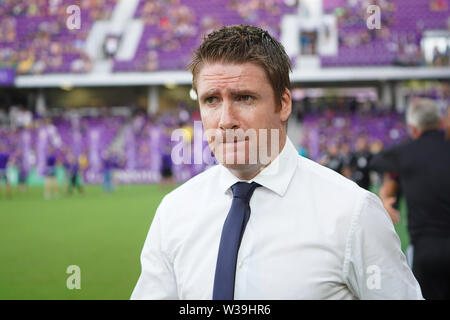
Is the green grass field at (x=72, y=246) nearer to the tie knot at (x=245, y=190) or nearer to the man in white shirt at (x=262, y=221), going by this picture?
the man in white shirt at (x=262, y=221)

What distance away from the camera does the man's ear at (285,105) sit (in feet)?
5.29

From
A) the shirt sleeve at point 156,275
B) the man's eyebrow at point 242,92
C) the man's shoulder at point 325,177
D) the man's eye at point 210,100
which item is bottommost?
the shirt sleeve at point 156,275

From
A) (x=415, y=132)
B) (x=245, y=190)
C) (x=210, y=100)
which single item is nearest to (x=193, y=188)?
(x=245, y=190)

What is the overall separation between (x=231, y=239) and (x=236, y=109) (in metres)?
0.41

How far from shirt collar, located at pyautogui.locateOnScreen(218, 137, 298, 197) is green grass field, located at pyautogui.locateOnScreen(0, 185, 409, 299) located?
11.2 feet

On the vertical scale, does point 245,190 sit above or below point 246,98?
below

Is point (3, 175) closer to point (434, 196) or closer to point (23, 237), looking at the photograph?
point (23, 237)

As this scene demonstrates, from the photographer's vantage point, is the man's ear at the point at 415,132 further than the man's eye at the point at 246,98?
Yes

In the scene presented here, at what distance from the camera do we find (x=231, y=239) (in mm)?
1487

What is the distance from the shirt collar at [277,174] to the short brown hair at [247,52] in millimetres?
176

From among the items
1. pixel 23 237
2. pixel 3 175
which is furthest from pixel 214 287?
pixel 3 175

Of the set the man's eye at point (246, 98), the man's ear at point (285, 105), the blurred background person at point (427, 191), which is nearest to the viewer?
the man's eye at point (246, 98)

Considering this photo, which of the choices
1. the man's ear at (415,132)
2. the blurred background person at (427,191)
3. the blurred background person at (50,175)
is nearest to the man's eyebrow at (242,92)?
the blurred background person at (427,191)

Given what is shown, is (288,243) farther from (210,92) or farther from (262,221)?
(210,92)
